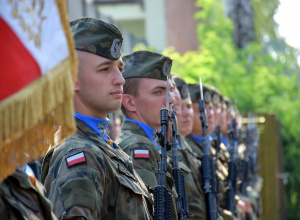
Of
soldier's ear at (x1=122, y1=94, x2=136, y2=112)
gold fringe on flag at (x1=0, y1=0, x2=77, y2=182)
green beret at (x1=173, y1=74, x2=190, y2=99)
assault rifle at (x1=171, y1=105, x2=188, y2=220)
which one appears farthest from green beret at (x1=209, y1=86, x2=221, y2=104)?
gold fringe on flag at (x1=0, y1=0, x2=77, y2=182)

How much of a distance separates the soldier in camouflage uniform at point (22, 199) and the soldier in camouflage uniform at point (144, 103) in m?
1.74

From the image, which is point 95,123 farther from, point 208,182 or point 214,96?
point 214,96

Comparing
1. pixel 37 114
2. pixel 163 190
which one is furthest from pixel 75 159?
pixel 37 114

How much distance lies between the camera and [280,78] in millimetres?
16297

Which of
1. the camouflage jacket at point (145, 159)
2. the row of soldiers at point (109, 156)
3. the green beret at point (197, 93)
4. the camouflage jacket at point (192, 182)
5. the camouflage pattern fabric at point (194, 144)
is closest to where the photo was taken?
the row of soldiers at point (109, 156)

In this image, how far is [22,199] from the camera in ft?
7.76

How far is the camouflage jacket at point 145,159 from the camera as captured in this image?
13.3 feet

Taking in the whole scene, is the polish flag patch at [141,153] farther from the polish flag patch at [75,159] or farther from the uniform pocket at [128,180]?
the polish flag patch at [75,159]

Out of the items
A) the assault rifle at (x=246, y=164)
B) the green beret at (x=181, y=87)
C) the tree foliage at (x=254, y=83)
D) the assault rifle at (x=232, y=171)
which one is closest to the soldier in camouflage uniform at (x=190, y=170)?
the green beret at (x=181, y=87)

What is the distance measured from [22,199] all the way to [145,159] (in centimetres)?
184

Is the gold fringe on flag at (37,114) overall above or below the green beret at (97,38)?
below

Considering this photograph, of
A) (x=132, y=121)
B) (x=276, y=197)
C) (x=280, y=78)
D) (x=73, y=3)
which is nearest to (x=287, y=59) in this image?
(x=280, y=78)

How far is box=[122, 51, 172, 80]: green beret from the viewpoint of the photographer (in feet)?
15.6

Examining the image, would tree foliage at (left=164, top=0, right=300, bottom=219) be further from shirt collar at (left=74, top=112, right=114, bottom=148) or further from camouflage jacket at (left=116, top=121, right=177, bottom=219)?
shirt collar at (left=74, top=112, right=114, bottom=148)
